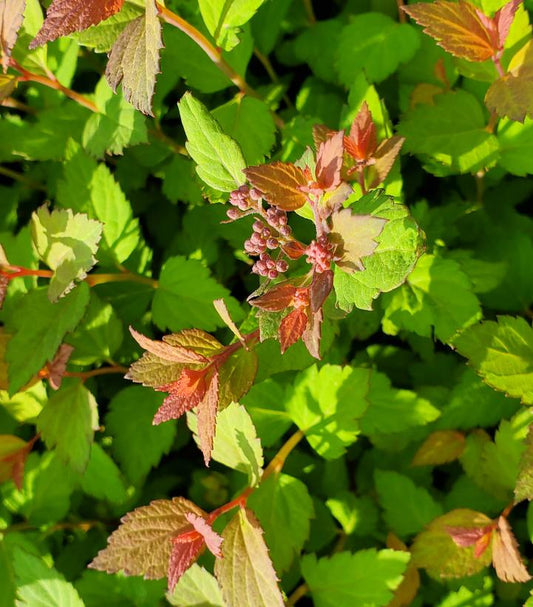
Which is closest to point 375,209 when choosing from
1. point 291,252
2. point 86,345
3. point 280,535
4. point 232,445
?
point 291,252

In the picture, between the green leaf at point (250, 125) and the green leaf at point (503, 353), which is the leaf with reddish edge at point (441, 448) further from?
the green leaf at point (250, 125)

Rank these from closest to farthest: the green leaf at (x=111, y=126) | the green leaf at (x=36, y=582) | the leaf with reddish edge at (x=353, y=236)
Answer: the leaf with reddish edge at (x=353, y=236) → the green leaf at (x=36, y=582) → the green leaf at (x=111, y=126)

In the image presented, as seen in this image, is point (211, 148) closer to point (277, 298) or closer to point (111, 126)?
point (277, 298)

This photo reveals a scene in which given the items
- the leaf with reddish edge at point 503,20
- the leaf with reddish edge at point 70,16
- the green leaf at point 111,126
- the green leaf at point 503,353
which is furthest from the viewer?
the green leaf at point 111,126

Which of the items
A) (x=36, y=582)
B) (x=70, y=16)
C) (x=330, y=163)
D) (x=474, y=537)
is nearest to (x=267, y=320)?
(x=330, y=163)

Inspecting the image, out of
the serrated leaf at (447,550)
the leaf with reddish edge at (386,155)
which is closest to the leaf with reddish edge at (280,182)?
the leaf with reddish edge at (386,155)

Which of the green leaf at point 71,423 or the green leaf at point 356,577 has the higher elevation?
the green leaf at point 71,423
